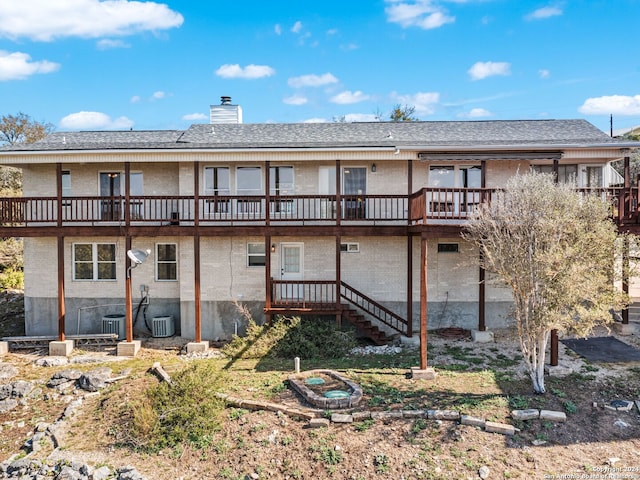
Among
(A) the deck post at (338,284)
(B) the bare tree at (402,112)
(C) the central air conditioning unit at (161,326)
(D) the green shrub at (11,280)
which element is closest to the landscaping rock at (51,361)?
(C) the central air conditioning unit at (161,326)

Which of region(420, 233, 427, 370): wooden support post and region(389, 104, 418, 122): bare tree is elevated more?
region(389, 104, 418, 122): bare tree

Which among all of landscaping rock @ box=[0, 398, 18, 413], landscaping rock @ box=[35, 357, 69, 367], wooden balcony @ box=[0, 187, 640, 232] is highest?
wooden balcony @ box=[0, 187, 640, 232]

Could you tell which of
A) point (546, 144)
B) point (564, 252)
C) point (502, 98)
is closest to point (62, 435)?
point (564, 252)

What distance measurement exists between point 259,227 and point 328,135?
4.85 m

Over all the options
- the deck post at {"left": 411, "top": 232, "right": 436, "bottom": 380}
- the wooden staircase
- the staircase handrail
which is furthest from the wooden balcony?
the wooden staircase

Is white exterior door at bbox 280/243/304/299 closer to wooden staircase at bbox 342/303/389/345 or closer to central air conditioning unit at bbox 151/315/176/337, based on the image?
wooden staircase at bbox 342/303/389/345

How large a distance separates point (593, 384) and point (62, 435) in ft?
38.1

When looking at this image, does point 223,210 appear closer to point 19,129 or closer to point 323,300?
point 323,300

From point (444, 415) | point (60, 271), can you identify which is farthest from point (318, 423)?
point (60, 271)

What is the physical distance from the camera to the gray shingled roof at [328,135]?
1356cm

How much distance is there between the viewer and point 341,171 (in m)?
14.9

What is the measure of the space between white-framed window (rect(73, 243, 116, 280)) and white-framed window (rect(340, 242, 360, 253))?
27.8ft

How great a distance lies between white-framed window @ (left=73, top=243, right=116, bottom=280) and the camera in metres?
15.5

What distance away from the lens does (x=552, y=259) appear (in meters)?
8.38
